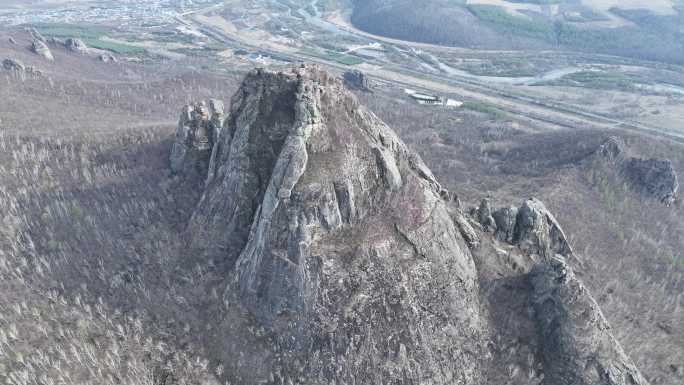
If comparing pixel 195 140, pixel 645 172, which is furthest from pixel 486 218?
pixel 645 172

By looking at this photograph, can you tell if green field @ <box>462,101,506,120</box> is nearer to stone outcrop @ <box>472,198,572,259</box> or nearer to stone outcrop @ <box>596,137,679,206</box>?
stone outcrop @ <box>596,137,679,206</box>

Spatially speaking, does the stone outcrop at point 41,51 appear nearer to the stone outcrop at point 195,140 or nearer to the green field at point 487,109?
the stone outcrop at point 195,140

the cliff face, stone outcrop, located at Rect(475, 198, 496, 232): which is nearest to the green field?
stone outcrop, located at Rect(475, 198, 496, 232)

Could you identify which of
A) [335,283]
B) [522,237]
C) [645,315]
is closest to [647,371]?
[645,315]

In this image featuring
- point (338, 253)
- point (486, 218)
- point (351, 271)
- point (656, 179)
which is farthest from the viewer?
point (656, 179)

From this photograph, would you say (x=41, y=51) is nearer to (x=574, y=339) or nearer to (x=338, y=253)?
(x=338, y=253)

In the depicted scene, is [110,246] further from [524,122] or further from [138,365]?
[524,122]

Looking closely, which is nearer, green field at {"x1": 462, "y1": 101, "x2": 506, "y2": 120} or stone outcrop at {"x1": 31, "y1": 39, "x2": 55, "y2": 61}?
green field at {"x1": 462, "y1": 101, "x2": 506, "y2": 120}
